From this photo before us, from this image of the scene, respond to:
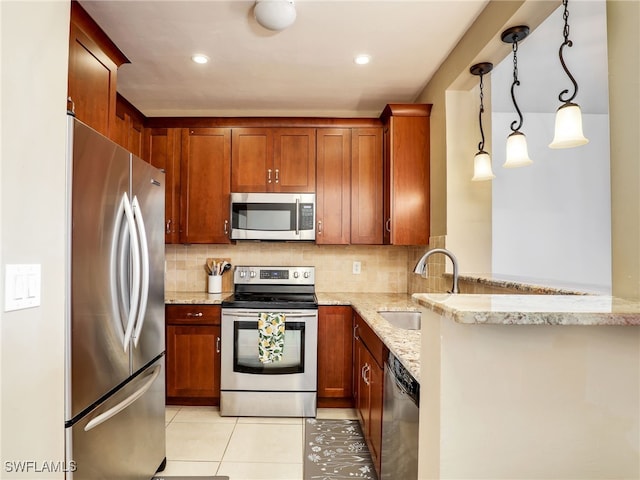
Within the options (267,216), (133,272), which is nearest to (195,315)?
(267,216)

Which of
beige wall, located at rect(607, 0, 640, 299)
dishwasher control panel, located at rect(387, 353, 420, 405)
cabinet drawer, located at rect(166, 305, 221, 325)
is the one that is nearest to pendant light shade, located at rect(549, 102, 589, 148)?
beige wall, located at rect(607, 0, 640, 299)

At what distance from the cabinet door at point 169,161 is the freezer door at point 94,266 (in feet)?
5.10

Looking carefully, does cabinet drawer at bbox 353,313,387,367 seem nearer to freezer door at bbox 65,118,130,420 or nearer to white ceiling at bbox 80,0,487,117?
freezer door at bbox 65,118,130,420

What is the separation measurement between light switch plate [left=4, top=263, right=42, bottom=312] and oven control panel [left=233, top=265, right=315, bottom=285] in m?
2.24

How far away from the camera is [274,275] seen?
11.2 feet

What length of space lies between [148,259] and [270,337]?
1.24 metres

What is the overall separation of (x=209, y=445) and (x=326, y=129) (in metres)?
2.48

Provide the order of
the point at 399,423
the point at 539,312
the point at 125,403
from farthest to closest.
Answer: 1. the point at 125,403
2. the point at 399,423
3. the point at 539,312

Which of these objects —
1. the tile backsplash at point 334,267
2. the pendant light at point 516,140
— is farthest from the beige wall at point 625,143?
the tile backsplash at point 334,267

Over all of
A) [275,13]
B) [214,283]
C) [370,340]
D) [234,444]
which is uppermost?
[275,13]

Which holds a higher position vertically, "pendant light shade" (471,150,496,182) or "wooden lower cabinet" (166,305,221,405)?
"pendant light shade" (471,150,496,182)

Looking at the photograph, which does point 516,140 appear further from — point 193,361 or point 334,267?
point 193,361

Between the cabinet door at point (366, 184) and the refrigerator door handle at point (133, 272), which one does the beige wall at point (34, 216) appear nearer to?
the refrigerator door handle at point (133, 272)

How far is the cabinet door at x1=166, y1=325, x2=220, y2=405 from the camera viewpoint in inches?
115
